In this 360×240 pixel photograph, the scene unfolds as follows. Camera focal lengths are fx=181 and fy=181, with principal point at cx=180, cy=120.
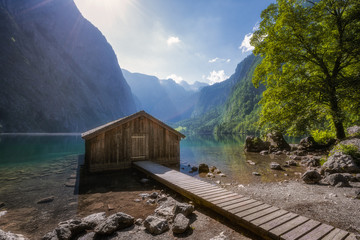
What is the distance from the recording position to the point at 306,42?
1390cm

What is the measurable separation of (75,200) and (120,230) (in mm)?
4443

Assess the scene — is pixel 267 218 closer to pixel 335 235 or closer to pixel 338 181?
pixel 335 235

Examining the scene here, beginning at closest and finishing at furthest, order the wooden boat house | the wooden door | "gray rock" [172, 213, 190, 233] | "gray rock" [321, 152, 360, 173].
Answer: "gray rock" [172, 213, 190, 233] < "gray rock" [321, 152, 360, 173] < the wooden boat house < the wooden door

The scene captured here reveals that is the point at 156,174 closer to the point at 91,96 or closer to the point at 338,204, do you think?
the point at 338,204

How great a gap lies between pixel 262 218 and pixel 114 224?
429 centimetres

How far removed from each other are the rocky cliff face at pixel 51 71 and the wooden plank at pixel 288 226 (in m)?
98.8

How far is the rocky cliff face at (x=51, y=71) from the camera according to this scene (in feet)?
266

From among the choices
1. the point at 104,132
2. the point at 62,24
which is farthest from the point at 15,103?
the point at 104,132

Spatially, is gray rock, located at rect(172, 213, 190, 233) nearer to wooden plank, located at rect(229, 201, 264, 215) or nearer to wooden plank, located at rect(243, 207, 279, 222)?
wooden plank, located at rect(229, 201, 264, 215)

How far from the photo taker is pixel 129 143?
14898 mm

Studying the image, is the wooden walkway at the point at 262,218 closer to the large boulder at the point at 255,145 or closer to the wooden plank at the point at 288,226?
the wooden plank at the point at 288,226

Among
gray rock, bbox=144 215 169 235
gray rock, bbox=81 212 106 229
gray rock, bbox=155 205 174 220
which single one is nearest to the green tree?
gray rock, bbox=155 205 174 220

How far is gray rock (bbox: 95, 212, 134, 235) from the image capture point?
5152mm

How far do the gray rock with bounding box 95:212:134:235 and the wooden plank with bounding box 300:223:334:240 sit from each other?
4725 mm
